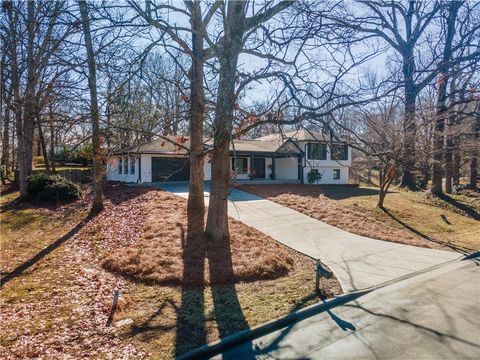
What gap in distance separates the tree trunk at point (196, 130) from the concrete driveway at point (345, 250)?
6.73 feet

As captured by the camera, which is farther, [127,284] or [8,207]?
[8,207]

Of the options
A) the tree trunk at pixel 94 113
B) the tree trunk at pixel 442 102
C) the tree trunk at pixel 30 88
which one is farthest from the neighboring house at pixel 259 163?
the tree trunk at pixel 94 113

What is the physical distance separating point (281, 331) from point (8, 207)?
1445cm

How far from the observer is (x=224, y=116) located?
7.08 m

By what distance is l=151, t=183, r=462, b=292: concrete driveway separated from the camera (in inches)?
297

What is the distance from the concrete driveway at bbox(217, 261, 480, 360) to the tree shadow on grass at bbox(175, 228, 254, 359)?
481 mm

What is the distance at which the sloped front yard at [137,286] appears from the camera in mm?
4469

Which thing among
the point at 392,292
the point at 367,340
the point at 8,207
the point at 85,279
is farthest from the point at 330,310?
the point at 8,207

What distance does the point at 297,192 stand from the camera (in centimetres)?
2089

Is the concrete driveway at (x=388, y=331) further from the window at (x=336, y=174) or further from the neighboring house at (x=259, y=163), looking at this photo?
the window at (x=336, y=174)

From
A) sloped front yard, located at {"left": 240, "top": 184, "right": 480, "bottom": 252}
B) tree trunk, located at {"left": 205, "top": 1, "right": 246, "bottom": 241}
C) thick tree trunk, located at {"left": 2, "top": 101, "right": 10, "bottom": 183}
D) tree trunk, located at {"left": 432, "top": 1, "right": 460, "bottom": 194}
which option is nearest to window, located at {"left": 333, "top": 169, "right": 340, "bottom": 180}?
sloped front yard, located at {"left": 240, "top": 184, "right": 480, "bottom": 252}

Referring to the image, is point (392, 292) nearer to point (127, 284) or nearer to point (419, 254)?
point (419, 254)

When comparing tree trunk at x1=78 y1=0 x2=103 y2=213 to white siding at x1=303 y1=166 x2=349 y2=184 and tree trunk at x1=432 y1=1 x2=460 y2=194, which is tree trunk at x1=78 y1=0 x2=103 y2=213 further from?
white siding at x1=303 y1=166 x2=349 y2=184

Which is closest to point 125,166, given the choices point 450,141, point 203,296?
point 203,296
